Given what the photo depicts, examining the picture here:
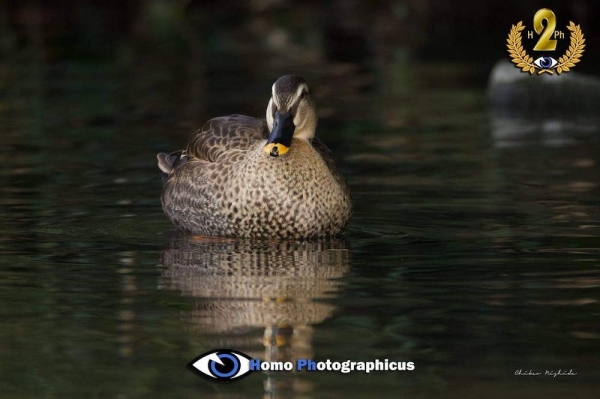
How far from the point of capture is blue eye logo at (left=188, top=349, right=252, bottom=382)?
6988 millimetres

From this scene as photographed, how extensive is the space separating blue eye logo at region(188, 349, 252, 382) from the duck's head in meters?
3.18

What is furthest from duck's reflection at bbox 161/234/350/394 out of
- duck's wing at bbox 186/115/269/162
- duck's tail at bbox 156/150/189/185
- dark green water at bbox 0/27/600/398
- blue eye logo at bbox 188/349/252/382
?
duck's tail at bbox 156/150/189/185

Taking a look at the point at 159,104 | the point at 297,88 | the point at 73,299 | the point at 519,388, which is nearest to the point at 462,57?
the point at 159,104

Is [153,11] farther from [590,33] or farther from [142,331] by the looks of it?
[142,331]

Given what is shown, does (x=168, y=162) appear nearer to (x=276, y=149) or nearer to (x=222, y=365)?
(x=276, y=149)

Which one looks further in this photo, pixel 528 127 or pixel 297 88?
pixel 528 127

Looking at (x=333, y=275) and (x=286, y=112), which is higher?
(x=286, y=112)

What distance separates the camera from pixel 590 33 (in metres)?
28.4

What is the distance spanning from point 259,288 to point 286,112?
6.19 feet

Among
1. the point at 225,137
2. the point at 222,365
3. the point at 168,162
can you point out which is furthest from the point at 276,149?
the point at 222,365

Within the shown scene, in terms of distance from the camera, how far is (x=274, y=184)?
10438 mm

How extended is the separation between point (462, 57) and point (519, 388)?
19.9m

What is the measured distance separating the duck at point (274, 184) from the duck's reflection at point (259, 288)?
0.13 meters

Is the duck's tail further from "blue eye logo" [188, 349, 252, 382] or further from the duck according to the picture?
"blue eye logo" [188, 349, 252, 382]
